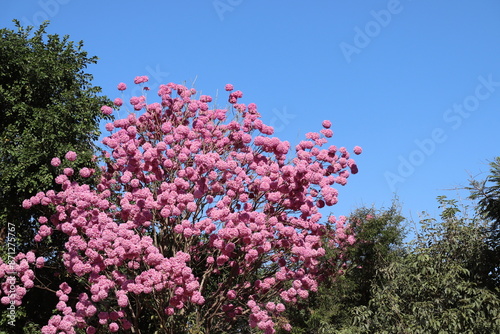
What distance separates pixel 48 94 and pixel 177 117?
554cm

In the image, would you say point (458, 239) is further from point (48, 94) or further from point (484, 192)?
point (48, 94)

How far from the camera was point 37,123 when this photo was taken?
15.1m

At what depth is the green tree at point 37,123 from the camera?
14.6 m

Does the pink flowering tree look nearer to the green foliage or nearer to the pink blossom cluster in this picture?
the pink blossom cluster

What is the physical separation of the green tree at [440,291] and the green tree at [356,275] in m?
2.72

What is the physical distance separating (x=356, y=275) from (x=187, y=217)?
7669 mm

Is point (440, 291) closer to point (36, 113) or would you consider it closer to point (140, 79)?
point (140, 79)

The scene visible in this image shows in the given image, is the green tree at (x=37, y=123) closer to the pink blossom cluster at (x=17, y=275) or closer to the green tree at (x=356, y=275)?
the pink blossom cluster at (x=17, y=275)

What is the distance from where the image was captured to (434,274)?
12.4 meters

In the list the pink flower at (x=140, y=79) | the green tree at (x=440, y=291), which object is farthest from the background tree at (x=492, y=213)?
the pink flower at (x=140, y=79)

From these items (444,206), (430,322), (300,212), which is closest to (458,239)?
(444,206)

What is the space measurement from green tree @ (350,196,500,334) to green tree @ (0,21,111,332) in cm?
857

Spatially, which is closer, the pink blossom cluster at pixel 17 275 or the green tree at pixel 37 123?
the pink blossom cluster at pixel 17 275

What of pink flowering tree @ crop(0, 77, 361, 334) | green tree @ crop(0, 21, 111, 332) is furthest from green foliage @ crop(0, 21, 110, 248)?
pink flowering tree @ crop(0, 77, 361, 334)
